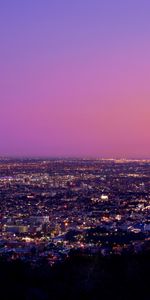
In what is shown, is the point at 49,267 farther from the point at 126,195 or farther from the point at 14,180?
the point at 14,180

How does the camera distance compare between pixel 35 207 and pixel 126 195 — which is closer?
pixel 35 207

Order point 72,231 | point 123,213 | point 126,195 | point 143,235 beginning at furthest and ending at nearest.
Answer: point 126,195
point 123,213
point 72,231
point 143,235

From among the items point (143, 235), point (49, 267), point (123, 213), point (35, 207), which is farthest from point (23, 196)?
point (49, 267)

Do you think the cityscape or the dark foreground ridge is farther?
the cityscape

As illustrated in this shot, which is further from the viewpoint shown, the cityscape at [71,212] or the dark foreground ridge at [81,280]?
the cityscape at [71,212]
